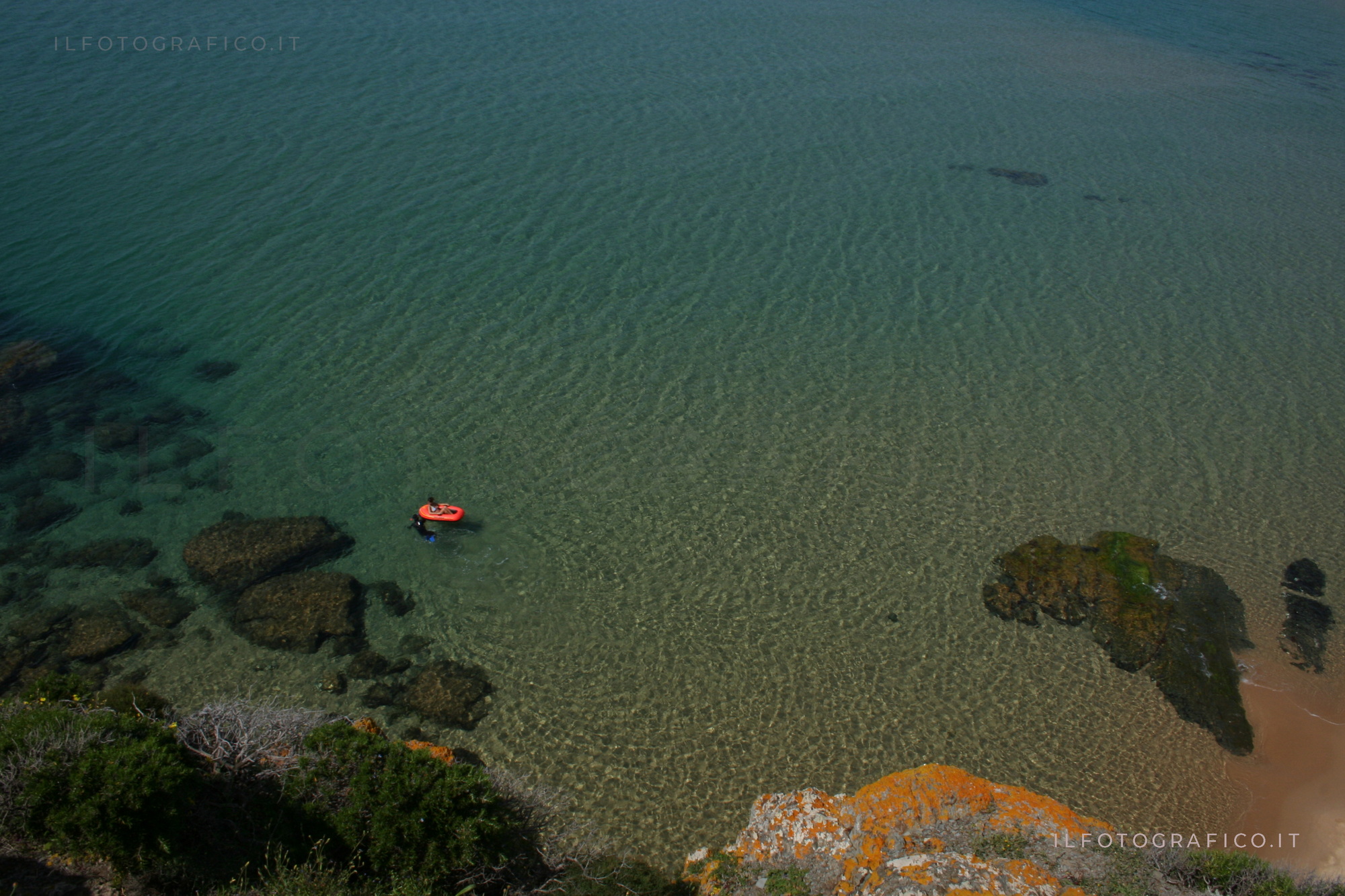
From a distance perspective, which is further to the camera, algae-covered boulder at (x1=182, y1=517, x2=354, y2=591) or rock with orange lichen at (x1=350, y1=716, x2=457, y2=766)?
algae-covered boulder at (x1=182, y1=517, x2=354, y2=591)

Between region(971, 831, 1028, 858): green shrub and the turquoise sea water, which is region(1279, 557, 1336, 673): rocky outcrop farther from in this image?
region(971, 831, 1028, 858): green shrub

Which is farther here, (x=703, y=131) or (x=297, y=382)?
(x=703, y=131)

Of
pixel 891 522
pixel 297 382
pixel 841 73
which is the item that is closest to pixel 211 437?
pixel 297 382

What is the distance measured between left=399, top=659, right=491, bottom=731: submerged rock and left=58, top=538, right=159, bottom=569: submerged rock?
6482 millimetres

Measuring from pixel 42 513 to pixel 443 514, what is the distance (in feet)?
26.6

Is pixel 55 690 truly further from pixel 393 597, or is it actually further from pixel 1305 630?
pixel 1305 630

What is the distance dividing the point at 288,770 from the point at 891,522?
11.9 metres

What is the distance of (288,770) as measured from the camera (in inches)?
364

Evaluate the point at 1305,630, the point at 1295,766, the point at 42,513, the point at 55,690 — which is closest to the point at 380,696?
the point at 55,690

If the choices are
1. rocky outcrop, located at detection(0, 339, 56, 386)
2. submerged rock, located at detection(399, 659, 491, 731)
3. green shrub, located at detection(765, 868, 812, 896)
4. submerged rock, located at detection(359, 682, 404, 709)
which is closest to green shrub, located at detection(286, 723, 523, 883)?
green shrub, located at detection(765, 868, 812, 896)

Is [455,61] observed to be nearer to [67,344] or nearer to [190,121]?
[190,121]

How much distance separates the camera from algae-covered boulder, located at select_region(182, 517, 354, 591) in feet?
50.6

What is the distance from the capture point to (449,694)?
43.8 ft

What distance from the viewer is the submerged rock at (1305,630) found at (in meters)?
14.4
